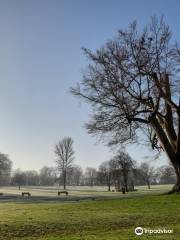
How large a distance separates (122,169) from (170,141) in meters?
55.3

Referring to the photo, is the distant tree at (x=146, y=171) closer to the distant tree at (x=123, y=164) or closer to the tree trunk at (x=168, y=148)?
the distant tree at (x=123, y=164)

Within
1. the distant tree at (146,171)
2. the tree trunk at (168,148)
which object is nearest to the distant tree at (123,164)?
the distant tree at (146,171)

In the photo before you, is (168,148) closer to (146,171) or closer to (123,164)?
(123,164)

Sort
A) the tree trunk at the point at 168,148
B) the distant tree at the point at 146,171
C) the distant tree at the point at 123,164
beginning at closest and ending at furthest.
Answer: the tree trunk at the point at 168,148 → the distant tree at the point at 123,164 → the distant tree at the point at 146,171

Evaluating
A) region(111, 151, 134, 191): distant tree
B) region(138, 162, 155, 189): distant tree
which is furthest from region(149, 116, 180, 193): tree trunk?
region(138, 162, 155, 189): distant tree

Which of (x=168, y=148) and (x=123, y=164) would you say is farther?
(x=123, y=164)

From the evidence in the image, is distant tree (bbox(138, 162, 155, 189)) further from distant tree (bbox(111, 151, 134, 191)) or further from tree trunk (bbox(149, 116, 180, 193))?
tree trunk (bbox(149, 116, 180, 193))

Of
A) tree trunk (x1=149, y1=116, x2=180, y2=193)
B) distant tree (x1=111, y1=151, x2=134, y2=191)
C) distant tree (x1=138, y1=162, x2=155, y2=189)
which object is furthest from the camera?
distant tree (x1=138, y1=162, x2=155, y2=189)

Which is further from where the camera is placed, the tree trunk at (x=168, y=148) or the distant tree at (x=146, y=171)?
the distant tree at (x=146, y=171)

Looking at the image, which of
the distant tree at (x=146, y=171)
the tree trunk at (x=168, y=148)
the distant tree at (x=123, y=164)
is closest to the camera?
the tree trunk at (x=168, y=148)

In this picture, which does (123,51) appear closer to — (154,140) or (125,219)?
(154,140)

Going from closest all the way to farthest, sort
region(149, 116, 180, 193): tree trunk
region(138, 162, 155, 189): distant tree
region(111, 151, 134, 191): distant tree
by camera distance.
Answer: region(149, 116, 180, 193): tree trunk < region(111, 151, 134, 191): distant tree < region(138, 162, 155, 189): distant tree

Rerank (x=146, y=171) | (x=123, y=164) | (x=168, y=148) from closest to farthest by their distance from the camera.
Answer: (x=168, y=148)
(x=123, y=164)
(x=146, y=171)

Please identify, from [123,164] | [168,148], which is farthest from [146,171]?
[168,148]
